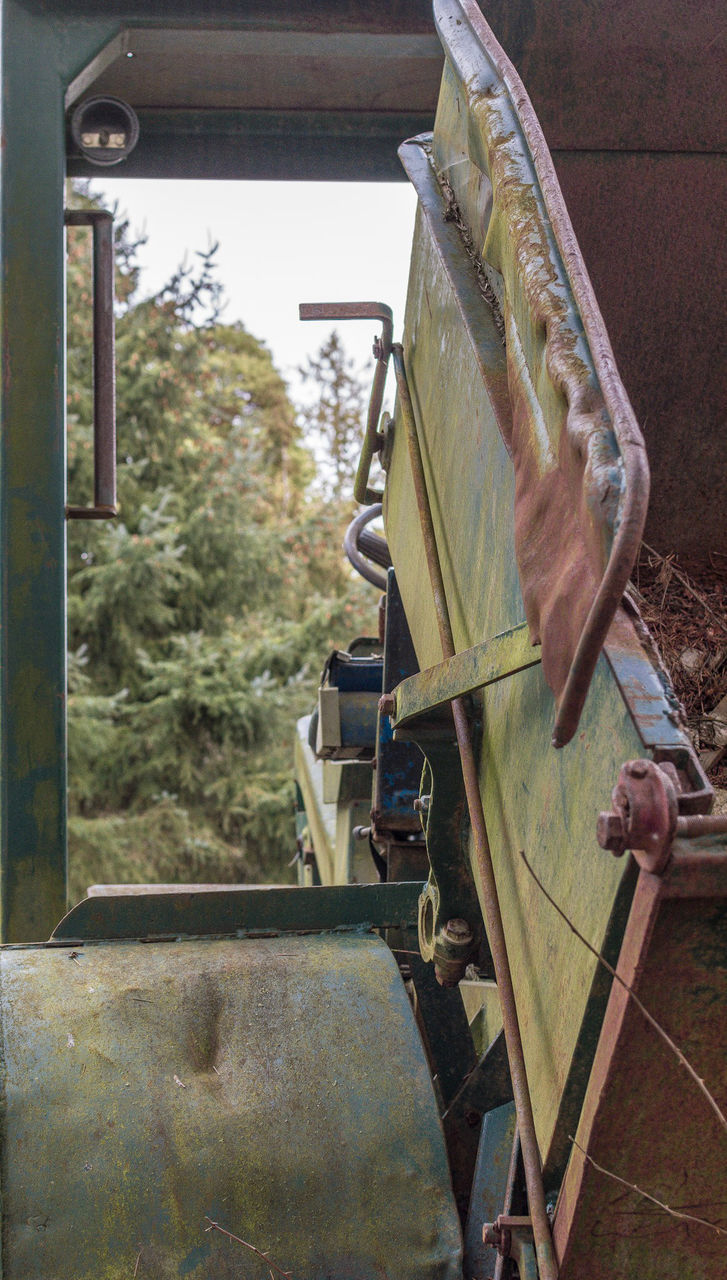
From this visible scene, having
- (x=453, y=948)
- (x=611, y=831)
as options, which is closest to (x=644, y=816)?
(x=611, y=831)

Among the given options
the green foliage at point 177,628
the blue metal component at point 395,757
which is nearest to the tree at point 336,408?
the green foliage at point 177,628

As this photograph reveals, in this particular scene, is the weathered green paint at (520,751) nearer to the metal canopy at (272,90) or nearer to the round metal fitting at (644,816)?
the round metal fitting at (644,816)

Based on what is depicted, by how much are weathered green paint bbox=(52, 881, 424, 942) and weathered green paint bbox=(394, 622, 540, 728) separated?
508 millimetres

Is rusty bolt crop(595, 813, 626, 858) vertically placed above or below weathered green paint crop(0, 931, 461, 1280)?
above

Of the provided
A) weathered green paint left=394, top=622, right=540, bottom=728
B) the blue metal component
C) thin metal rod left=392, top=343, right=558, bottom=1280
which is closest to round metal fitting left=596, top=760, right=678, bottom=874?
weathered green paint left=394, top=622, right=540, bottom=728

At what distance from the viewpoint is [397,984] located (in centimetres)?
211

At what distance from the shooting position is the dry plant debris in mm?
1875

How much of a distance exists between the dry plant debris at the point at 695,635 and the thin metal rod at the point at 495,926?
0.33m

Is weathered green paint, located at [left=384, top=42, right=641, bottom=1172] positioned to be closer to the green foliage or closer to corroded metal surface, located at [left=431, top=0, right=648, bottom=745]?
corroded metal surface, located at [left=431, top=0, right=648, bottom=745]

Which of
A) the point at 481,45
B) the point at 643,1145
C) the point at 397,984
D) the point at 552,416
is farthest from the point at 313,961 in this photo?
the point at 481,45

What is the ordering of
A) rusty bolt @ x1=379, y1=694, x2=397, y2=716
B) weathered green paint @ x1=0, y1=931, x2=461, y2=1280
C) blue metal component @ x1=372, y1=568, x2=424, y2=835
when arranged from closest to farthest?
1. weathered green paint @ x1=0, y1=931, x2=461, y2=1280
2. rusty bolt @ x1=379, y1=694, x2=397, y2=716
3. blue metal component @ x1=372, y1=568, x2=424, y2=835

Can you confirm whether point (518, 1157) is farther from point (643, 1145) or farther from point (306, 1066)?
point (306, 1066)

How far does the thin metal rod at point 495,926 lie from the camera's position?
1466 millimetres

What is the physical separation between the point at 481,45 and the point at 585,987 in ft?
4.39
